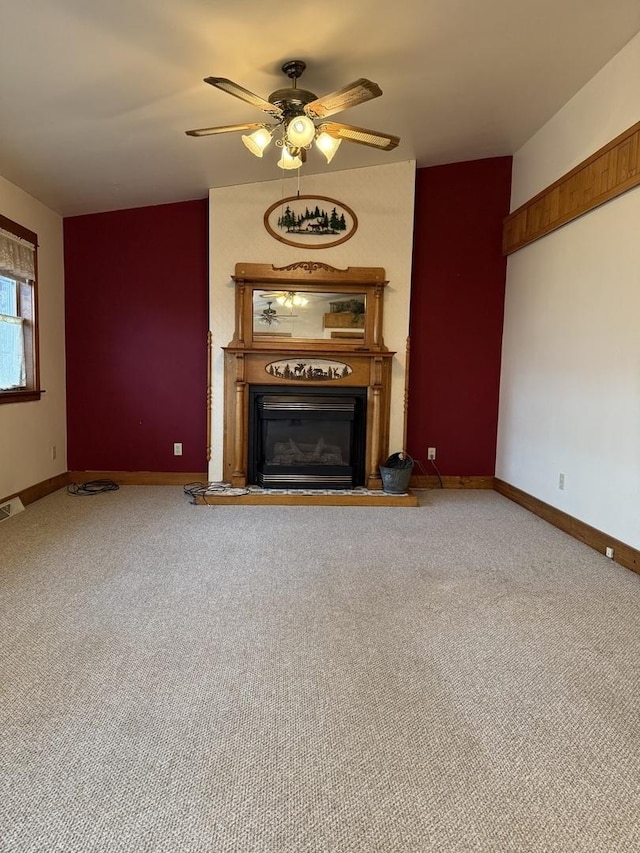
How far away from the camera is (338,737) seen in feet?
5.05

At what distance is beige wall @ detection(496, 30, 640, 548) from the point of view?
308 cm

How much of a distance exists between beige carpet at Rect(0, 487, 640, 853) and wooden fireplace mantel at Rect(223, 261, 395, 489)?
1617 mm

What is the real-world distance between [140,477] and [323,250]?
9.47ft

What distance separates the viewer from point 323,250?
4652 mm

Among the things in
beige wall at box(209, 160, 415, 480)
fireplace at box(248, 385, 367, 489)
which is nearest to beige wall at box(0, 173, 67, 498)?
beige wall at box(209, 160, 415, 480)

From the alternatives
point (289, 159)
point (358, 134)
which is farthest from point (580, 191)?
point (289, 159)

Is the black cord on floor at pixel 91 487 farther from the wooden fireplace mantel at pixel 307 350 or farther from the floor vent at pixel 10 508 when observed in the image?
the wooden fireplace mantel at pixel 307 350

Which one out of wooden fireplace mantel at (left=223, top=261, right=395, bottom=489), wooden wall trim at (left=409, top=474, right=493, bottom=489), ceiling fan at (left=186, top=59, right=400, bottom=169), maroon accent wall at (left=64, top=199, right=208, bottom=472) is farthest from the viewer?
wooden wall trim at (left=409, top=474, right=493, bottom=489)

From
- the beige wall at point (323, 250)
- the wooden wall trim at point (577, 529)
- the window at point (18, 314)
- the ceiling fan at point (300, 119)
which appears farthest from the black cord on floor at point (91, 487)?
the wooden wall trim at point (577, 529)

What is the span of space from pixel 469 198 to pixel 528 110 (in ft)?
3.50

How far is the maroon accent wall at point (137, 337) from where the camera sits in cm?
483

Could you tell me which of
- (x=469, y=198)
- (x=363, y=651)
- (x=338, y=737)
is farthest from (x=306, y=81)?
(x=338, y=737)

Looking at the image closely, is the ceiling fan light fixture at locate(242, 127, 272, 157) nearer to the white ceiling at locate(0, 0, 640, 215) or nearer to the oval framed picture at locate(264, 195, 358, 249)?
the white ceiling at locate(0, 0, 640, 215)

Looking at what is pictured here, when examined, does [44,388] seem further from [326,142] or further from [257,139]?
[326,142]
